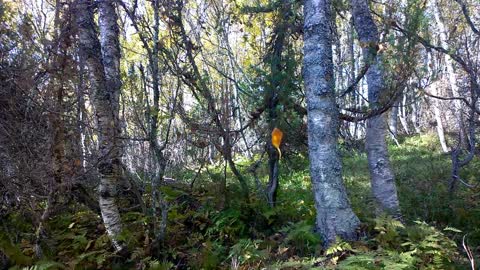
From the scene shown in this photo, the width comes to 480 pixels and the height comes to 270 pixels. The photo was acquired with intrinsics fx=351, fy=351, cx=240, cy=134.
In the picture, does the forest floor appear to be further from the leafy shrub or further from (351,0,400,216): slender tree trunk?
(351,0,400,216): slender tree trunk

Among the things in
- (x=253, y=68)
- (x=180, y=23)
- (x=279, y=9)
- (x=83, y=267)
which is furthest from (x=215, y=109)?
(x=83, y=267)

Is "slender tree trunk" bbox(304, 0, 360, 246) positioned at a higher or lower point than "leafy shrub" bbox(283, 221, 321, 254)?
higher

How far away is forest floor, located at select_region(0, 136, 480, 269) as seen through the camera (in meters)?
3.63

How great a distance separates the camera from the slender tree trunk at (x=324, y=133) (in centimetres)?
390

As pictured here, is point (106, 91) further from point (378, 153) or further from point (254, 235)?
point (378, 153)

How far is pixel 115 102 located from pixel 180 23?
1367 millimetres

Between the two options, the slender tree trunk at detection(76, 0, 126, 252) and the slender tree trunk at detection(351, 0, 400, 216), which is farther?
the slender tree trunk at detection(351, 0, 400, 216)

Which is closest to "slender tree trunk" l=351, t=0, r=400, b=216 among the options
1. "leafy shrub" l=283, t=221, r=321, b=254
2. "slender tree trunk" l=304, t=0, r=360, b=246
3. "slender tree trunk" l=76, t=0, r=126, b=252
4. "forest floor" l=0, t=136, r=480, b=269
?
"forest floor" l=0, t=136, r=480, b=269

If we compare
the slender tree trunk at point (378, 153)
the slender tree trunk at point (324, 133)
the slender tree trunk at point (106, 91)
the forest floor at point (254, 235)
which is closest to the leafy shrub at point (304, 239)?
the forest floor at point (254, 235)

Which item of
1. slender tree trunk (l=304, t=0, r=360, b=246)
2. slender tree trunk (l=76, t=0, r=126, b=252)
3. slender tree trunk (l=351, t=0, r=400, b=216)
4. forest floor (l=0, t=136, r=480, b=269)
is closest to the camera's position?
forest floor (l=0, t=136, r=480, b=269)

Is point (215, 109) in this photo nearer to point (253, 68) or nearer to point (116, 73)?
point (253, 68)

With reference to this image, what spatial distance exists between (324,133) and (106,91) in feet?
8.63

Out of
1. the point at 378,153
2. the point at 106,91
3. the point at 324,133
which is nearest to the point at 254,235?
the point at 324,133

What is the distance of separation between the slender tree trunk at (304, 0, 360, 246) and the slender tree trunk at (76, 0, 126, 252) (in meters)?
2.34
